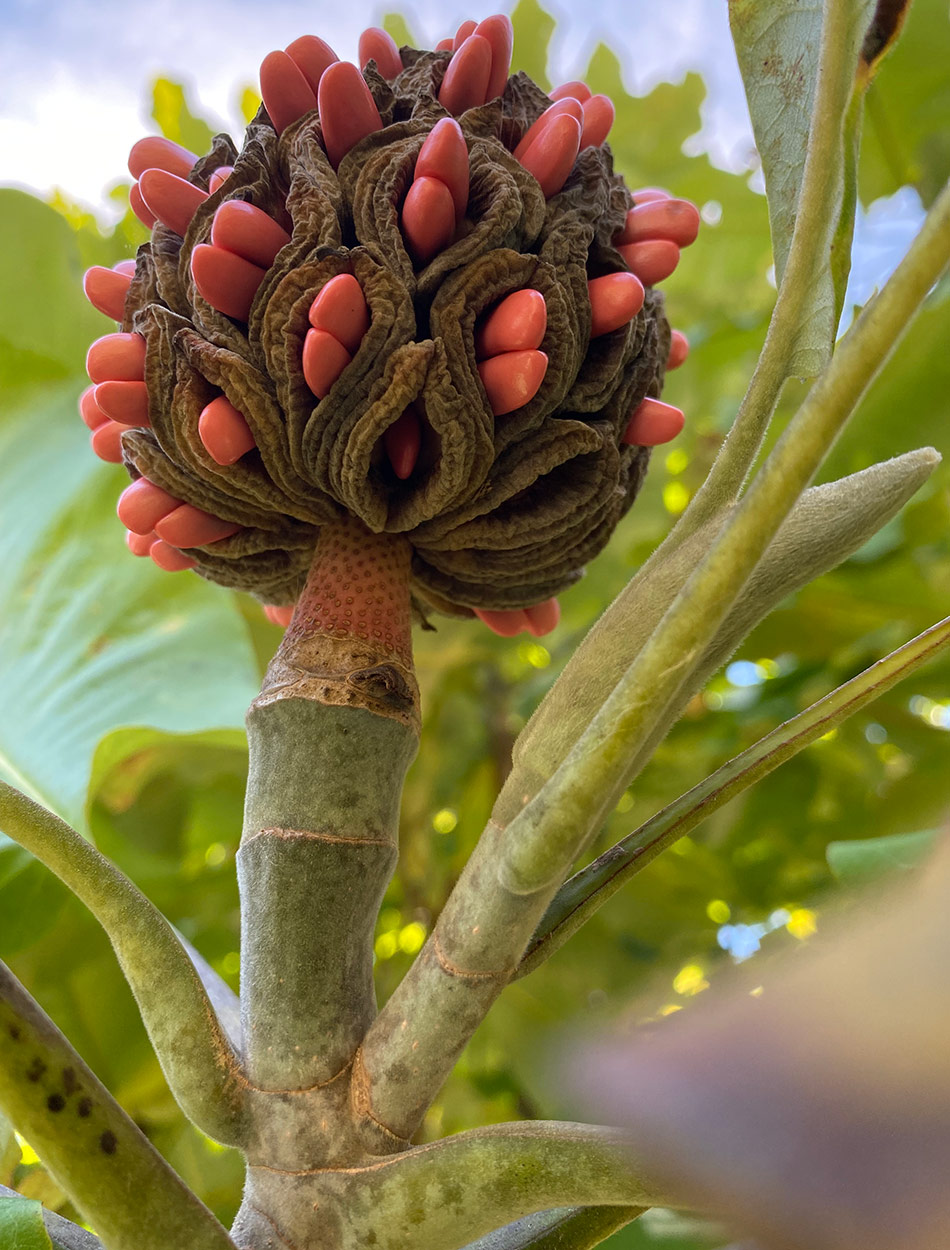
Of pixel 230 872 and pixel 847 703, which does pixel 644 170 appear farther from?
pixel 847 703

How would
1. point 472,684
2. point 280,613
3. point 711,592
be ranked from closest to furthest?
1. point 711,592
2. point 280,613
3. point 472,684

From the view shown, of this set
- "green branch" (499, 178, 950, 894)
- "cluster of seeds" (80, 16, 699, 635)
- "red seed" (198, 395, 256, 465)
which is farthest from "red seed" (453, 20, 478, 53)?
"green branch" (499, 178, 950, 894)

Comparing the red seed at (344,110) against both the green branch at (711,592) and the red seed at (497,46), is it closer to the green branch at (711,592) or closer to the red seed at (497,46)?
the red seed at (497,46)

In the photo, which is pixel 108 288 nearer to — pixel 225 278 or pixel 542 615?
pixel 225 278

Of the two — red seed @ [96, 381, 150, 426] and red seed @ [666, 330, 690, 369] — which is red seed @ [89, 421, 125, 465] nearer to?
red seed @ [96, 381, 150, 426]

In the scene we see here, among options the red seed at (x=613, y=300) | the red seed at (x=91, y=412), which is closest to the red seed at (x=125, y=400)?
the red seed at (x=91, y=412)

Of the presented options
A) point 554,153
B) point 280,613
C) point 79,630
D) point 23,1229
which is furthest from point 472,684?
point 23,1229
